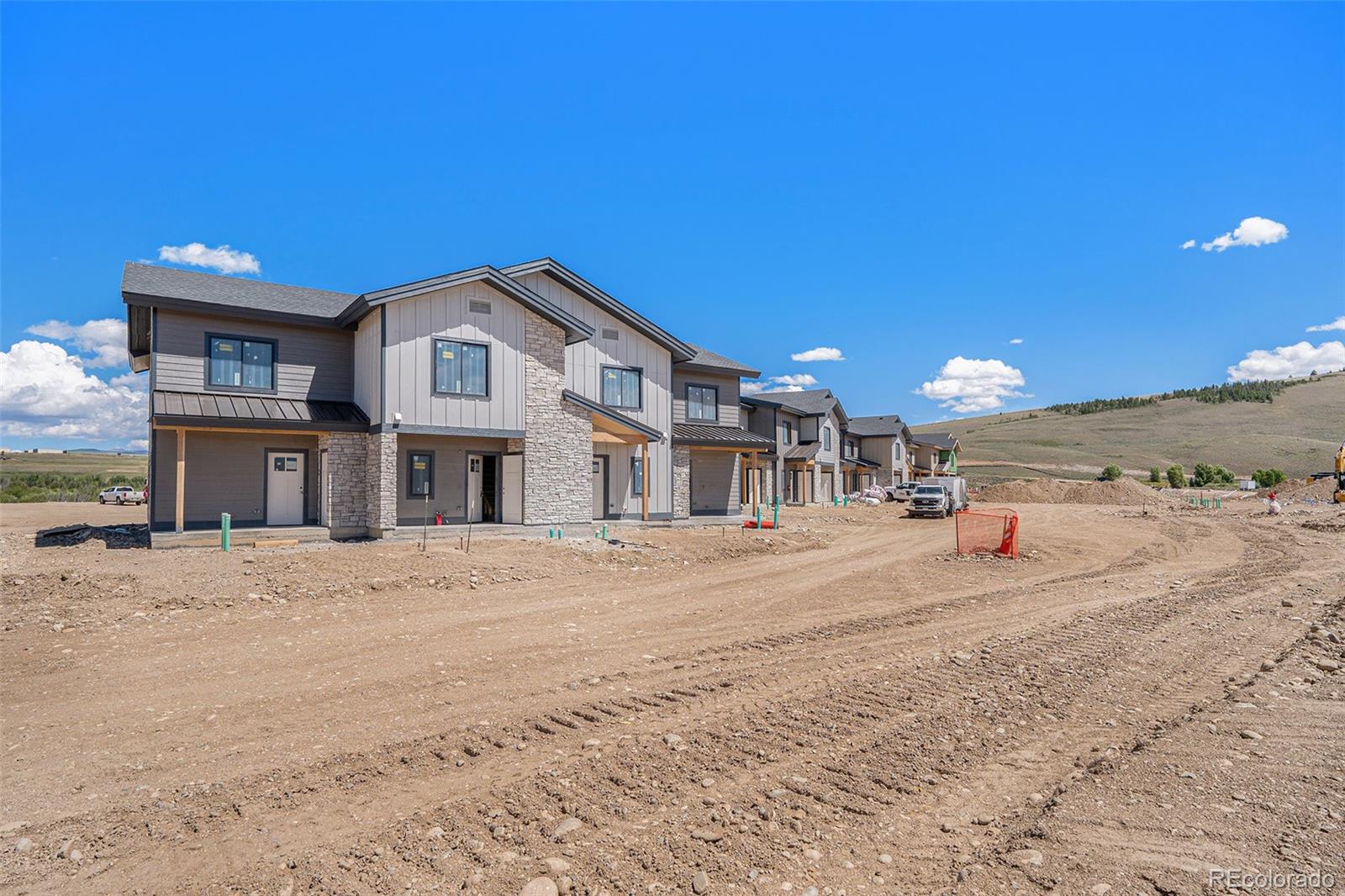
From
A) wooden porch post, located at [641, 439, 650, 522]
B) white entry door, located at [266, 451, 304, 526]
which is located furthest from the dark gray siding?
wooden porch post, located at [641, 439, 650, 522]

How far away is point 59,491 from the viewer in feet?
190

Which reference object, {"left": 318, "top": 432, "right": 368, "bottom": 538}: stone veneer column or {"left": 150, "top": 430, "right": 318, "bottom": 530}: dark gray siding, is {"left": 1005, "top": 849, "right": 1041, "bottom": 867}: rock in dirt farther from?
{"left": 150, "top": 430, "right": 318, "bottom": 530}: dark gray siding

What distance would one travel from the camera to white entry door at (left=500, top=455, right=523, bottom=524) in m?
22.9

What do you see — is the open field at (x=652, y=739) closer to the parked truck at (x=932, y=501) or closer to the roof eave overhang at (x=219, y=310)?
the roof eave overhang at (x=219, y=310)

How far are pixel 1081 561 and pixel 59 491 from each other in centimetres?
6866

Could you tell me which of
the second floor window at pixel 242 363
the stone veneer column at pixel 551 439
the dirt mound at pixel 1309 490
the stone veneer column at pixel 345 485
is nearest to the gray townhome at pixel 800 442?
the stone veneer column at pixel 551 439

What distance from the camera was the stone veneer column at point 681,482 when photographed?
29.0 m

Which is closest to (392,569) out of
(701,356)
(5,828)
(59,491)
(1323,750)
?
(5,828)

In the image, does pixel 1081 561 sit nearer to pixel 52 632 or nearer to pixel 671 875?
pixel 671 875

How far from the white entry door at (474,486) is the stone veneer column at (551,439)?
6.87ft

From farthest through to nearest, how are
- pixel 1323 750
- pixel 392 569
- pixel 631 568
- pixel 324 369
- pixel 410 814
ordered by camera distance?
1. pixel 324 369
2. pixel 631 568
3. pixel 392 569
4. pixel 1323 750
5. pixel 410 814

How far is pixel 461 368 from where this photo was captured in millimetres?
21891

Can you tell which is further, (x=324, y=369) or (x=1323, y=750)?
(x=324, y=369)

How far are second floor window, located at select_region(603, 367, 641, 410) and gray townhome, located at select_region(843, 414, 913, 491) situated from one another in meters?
37.3
